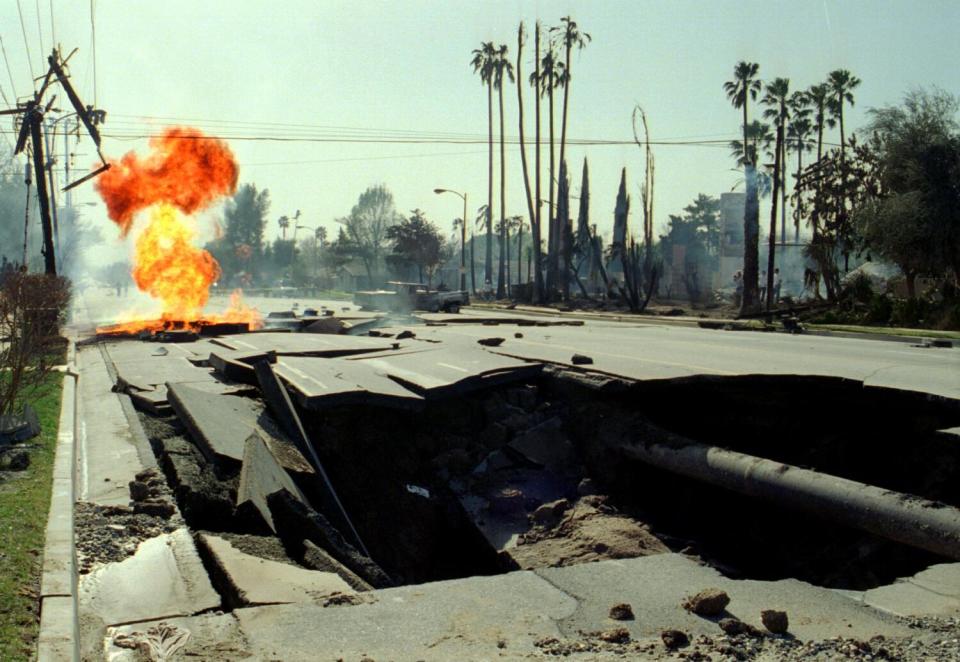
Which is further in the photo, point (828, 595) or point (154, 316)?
point (154, 316)

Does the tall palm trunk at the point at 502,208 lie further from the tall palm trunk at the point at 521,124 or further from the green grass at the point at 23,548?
the green grass at the point at 23,548

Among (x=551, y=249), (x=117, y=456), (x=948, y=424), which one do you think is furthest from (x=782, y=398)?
(x=551, y=249)

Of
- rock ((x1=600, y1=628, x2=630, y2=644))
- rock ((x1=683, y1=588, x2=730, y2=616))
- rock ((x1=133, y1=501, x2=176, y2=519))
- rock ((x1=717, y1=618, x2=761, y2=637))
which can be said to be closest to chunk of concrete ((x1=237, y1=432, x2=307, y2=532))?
rock ((x1=133, y1=501, x2=176, y2=519))

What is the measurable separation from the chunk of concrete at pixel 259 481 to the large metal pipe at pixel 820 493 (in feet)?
10.7

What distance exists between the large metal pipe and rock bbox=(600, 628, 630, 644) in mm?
2487

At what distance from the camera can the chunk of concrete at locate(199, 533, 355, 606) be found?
5066 mm

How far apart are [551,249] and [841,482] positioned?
53.0m

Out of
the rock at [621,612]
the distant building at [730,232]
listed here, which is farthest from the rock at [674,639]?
the distant building at [730,232]

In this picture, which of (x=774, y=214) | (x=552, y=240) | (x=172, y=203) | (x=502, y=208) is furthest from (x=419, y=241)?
(x=172, y=203)

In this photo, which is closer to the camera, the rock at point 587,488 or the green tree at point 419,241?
the rock at point 587,488

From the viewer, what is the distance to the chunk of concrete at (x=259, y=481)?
6.70m

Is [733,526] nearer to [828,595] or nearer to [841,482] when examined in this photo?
[841,482]

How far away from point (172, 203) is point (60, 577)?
25.2m

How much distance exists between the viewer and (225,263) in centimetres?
11419
